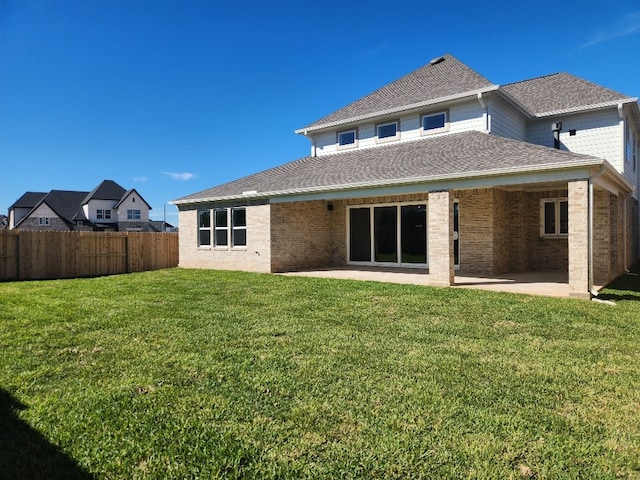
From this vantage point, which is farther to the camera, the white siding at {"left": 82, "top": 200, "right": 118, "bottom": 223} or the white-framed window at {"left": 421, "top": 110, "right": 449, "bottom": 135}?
the white siding at {"left": 82, "top": 200, "right": 118, "bottom": 223}

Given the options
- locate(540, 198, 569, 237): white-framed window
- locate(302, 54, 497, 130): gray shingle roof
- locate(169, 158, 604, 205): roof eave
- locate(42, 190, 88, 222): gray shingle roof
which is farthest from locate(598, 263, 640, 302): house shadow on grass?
locate(42, 190, 88, 222): gray shingle roof

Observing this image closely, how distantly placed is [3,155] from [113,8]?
2234 centimetres

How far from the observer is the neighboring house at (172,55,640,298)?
11812 millimetres

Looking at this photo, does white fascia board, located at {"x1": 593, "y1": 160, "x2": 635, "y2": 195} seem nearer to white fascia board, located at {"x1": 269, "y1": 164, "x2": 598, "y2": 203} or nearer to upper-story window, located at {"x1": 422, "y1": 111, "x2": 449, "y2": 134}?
white fascia board, located at {"x1": 269, "y1": 164, "x2": 598, "y2": 203}

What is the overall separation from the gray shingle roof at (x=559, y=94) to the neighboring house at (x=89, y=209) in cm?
4755

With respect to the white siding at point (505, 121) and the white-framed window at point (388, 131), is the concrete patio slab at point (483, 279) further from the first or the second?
the white-framed window at point (388, 131)

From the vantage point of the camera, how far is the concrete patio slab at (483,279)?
34.2ft

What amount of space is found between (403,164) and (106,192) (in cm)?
5147

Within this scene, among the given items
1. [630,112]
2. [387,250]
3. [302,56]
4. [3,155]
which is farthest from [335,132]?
[3,155]

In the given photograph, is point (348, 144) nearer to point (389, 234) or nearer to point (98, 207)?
point (389, 234)

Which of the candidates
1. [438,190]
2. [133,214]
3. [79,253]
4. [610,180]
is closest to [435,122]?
[438,190]

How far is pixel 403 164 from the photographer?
1352cm

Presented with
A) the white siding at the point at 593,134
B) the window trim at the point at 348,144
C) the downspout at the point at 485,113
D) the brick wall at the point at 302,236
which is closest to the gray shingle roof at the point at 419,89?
the downspout at the point at 485,113

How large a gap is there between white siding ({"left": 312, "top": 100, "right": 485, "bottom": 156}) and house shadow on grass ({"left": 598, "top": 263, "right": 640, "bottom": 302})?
6.74 m
